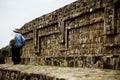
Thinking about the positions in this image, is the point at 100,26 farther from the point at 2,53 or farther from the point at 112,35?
the point at 2,53

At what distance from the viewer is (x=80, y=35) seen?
1202cm

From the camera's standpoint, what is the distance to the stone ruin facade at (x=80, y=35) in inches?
288

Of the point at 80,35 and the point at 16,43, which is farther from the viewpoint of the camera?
the point at 80,35

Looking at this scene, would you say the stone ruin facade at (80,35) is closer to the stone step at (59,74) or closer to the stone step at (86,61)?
the stone step at (86,61)

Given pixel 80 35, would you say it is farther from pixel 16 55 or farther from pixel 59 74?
pixel 59 74

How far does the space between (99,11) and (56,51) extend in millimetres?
4197

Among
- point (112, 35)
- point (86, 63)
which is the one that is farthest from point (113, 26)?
point (86, 63)

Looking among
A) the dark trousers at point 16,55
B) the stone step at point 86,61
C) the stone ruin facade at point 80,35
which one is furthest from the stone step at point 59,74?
the dark trousers at point 16,55

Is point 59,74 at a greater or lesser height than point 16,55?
lesser

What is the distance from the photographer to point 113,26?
9.58 m

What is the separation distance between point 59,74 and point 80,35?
291 inches

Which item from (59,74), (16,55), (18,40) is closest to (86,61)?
(59,74)

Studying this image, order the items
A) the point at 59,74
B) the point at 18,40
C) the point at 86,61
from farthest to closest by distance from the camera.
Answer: the point at 18,40, the point at 86,61, the point at 59,74

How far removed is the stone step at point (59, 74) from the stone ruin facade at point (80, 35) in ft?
1.68
